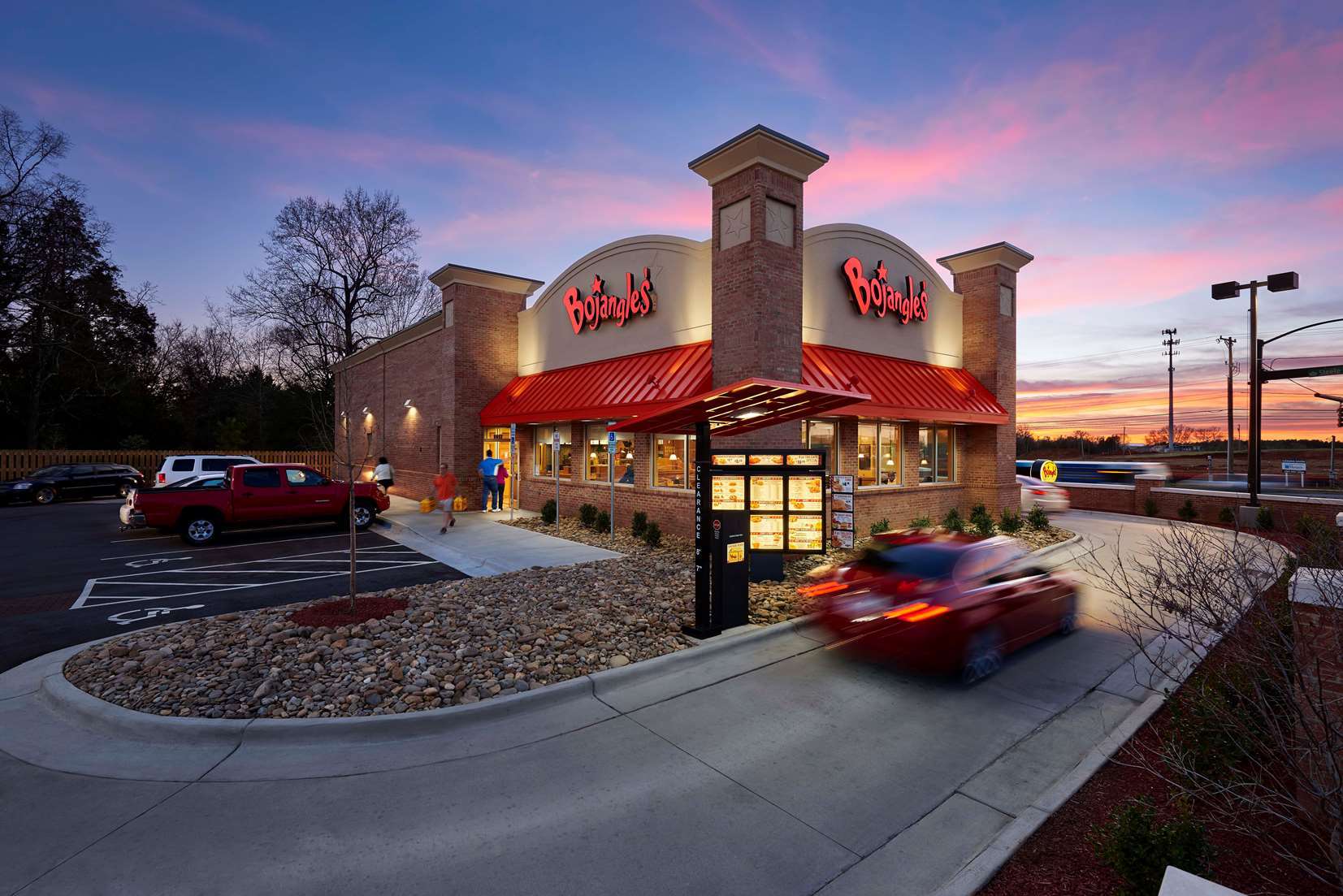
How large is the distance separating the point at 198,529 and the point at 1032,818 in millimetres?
17859

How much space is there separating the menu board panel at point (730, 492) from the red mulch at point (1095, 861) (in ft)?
19.1

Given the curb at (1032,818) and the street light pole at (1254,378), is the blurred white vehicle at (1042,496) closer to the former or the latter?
the street light pole at (1254,378)

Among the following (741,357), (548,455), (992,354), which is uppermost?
(992,354)

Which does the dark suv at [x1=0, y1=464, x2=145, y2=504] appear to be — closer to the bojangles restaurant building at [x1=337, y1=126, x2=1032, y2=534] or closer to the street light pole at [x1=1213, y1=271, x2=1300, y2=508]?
the bojangles restaurant building at [x1=337, y1=126, x2=1032, y2=534]

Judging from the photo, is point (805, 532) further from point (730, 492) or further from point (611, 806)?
point (611, 806)

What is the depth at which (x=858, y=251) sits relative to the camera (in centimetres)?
1650

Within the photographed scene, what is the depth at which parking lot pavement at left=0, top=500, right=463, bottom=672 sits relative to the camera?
337 inches

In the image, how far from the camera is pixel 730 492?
31.8ft

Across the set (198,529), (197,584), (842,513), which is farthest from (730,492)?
(198,529)

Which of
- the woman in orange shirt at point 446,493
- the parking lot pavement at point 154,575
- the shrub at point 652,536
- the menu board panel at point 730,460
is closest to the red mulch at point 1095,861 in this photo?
the menu board panel at point 730,460

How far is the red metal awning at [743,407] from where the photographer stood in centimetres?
769

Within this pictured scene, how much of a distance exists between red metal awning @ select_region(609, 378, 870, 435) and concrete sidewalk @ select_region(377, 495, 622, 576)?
4.50m

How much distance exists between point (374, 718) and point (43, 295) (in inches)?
1854

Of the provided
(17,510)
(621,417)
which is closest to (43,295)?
(17,510)
